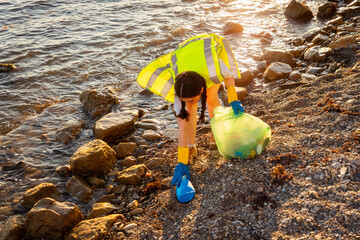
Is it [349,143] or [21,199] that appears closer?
[349,143]

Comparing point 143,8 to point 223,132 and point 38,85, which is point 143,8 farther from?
point 223,132

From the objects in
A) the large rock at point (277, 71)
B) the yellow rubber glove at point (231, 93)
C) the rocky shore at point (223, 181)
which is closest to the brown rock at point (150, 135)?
the rocky shore at point (223, 181)

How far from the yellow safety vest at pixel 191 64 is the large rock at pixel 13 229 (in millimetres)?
2197

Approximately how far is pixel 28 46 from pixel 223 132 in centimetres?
740

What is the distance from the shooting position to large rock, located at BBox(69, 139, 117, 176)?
4137 millimetres

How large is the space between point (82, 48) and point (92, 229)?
654 centimetres

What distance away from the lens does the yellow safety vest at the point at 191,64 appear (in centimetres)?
334

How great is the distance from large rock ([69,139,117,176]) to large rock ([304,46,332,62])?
4.78 m

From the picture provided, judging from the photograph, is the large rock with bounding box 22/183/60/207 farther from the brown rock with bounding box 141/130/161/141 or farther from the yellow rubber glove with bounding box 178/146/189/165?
the yellow rubber glove with bounding box 178/146/189/165

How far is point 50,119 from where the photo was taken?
5680mm

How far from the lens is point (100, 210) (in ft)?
11.8

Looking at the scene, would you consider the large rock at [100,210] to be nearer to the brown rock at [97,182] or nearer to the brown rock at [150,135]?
the brown rock at [97,182]

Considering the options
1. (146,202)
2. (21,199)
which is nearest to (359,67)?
(146,202)

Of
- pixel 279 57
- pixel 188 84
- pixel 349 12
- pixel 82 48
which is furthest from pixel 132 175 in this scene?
pixel 349 12
